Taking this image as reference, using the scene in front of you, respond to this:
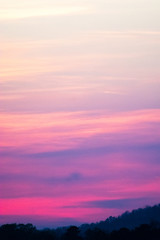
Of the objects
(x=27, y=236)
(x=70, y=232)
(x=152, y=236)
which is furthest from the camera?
(x=27, y=236)

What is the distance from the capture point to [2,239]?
155 metres

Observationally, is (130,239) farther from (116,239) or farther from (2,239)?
(2,239)

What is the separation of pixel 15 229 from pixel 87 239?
83.1 feet

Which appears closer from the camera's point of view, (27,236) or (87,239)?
(87,239)

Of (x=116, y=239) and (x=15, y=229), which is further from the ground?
(x=15, y=229)

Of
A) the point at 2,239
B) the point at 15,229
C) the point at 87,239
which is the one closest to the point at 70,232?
the point at 87,239

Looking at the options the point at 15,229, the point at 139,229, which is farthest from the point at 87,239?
the point at 15,229

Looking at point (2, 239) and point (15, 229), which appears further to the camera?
point (15, 229)

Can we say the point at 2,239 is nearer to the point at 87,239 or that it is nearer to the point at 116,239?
the point at 87,239

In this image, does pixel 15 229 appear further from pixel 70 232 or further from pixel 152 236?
pixel 152 236

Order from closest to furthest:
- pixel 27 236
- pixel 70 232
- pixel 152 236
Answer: pixel 152 236
pixel 70 232
pixel 27 236

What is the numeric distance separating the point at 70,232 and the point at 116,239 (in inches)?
570

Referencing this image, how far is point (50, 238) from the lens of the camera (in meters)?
159

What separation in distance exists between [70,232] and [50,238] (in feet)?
31.7
